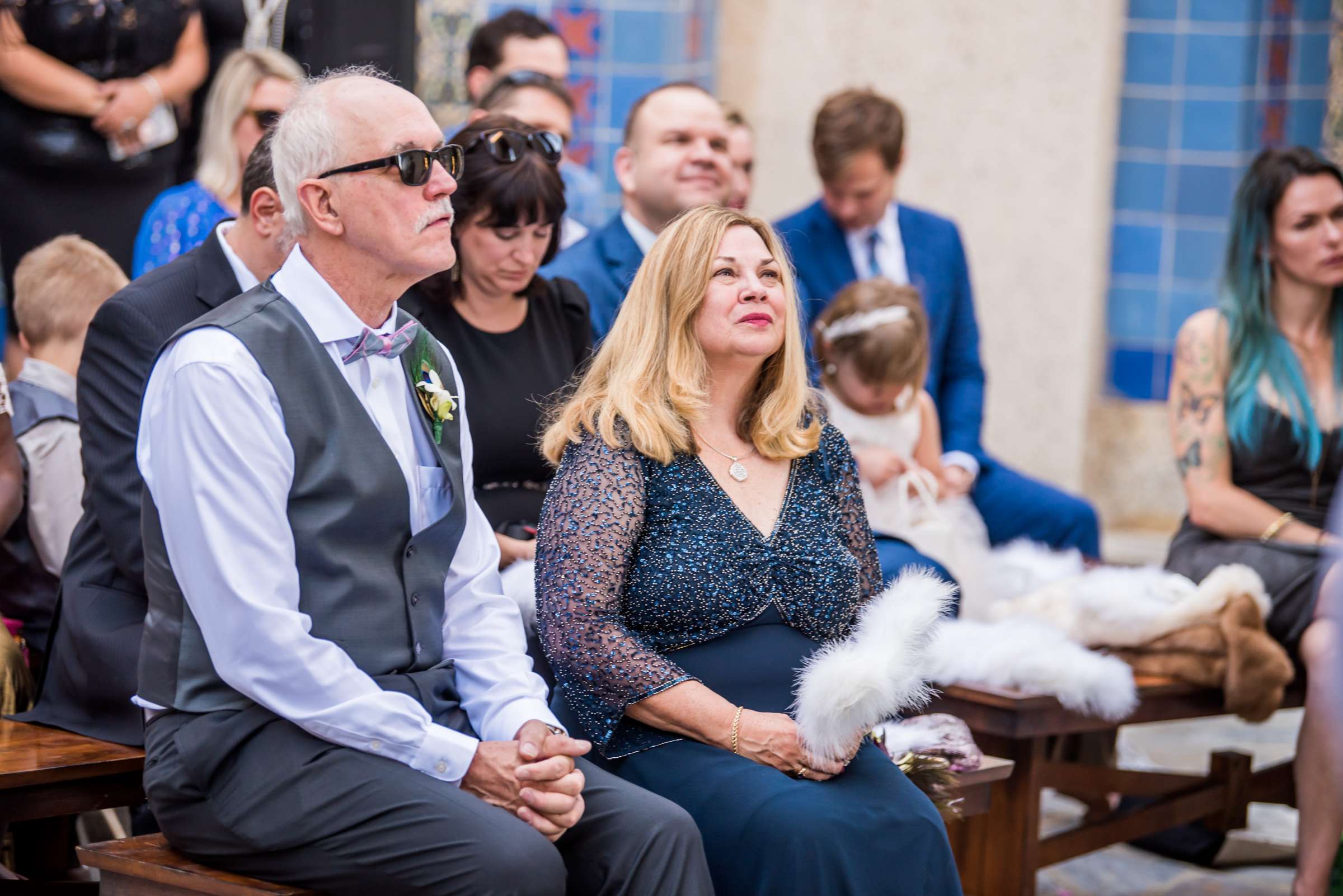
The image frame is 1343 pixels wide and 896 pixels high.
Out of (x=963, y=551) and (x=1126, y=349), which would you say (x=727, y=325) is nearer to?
(x=963, y=551)

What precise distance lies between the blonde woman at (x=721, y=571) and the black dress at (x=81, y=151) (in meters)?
2.30

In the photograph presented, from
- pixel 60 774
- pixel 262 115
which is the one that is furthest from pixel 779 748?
pixel 262 115

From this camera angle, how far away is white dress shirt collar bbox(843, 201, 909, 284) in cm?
536

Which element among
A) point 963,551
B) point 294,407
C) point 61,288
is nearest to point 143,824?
point 294,407

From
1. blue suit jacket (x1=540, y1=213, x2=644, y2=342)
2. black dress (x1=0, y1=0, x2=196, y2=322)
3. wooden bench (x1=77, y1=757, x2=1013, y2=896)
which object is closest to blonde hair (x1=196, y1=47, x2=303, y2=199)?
black dress (x1=0, y1=0, x2=196, y2=322)

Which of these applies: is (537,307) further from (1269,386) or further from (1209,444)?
(1269,386)

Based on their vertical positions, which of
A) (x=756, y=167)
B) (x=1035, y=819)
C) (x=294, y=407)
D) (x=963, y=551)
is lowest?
(x=1035, y=819)

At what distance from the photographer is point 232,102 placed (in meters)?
4.53

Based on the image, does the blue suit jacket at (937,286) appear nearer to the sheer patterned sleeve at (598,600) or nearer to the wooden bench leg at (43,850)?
the sheer patterned sleeve at (598,600)

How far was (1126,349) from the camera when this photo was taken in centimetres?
773

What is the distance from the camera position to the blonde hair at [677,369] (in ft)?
9.84

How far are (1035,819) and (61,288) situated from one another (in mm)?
2767

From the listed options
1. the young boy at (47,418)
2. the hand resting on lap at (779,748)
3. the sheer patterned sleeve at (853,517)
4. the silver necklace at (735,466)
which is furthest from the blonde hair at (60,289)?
the hand resting on lap at (779,748)

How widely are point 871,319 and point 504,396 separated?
130 centimetres
